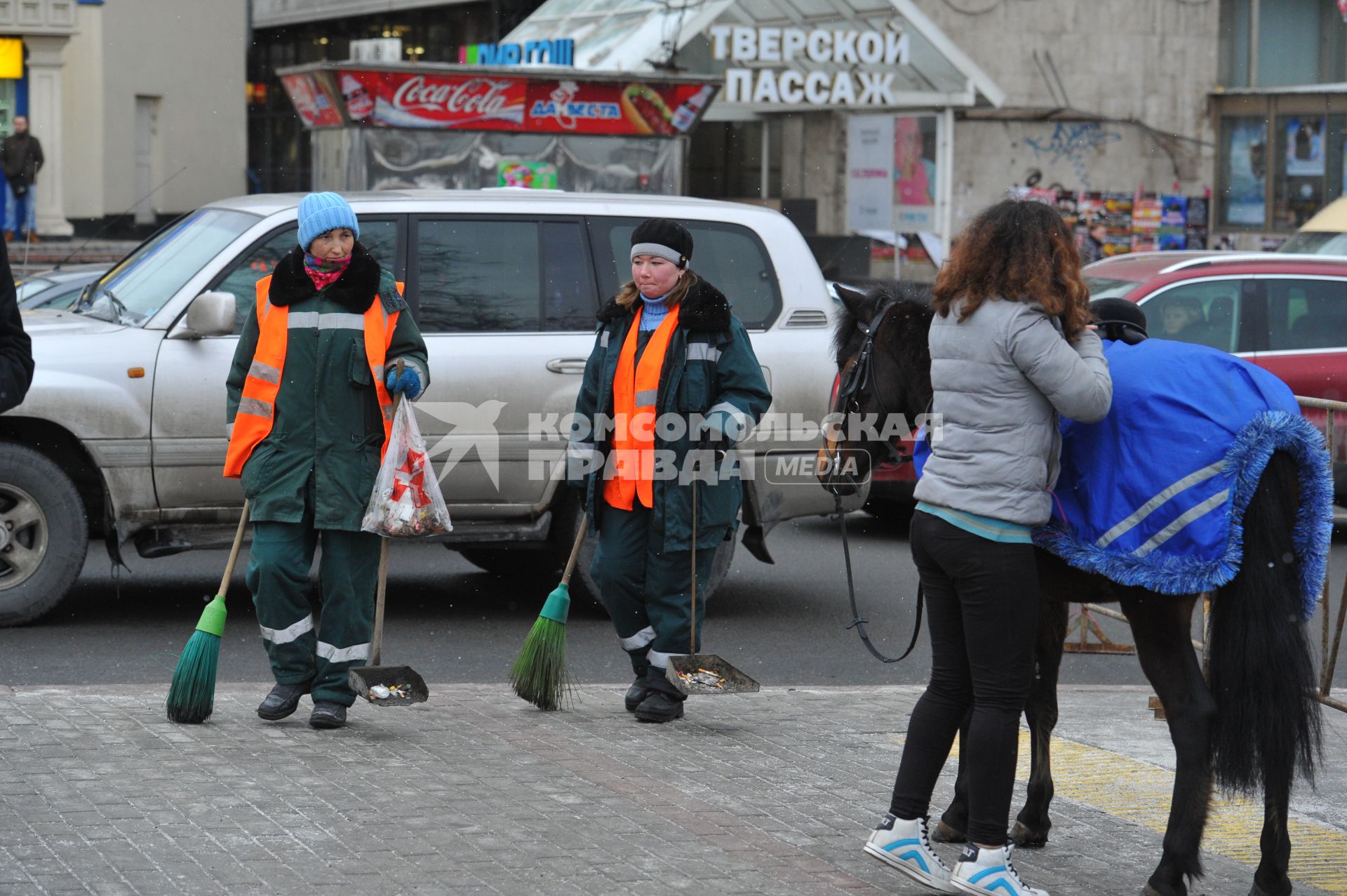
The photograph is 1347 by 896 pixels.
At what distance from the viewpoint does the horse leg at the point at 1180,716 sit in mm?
4543

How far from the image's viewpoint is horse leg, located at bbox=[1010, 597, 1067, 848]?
5.13 meters

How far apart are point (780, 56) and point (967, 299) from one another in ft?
61.2

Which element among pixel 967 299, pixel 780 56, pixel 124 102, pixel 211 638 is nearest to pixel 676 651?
pixel 211 638

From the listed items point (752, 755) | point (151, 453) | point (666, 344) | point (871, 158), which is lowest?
point (752, 755)

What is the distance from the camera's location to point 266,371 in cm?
632

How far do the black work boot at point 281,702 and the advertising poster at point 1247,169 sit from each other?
26120 mm

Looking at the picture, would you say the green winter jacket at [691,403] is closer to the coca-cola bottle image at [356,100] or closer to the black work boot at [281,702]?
the black work boot at [281,702]

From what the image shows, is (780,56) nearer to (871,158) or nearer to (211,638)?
(871,158)

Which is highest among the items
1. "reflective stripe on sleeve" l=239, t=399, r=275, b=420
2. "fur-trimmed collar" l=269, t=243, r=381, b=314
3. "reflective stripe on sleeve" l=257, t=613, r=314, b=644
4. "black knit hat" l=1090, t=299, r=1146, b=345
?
"fur-trimmed collar" l=269, t=243, r=381, b=314

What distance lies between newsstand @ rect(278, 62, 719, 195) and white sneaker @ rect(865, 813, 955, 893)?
40.0 feet

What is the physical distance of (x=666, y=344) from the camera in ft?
21.9

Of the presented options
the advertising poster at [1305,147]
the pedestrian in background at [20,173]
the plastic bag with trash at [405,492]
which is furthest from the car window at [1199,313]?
the pedestrian in background at [20,173]

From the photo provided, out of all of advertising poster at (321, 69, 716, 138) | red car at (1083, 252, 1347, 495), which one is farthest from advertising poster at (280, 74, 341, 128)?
red car at (1083, 252, 1347, 495)

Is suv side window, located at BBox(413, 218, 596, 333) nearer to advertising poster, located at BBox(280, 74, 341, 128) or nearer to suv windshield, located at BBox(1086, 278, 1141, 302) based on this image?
suv windshield, located at BBox(1086, 278, 1141, 302)
